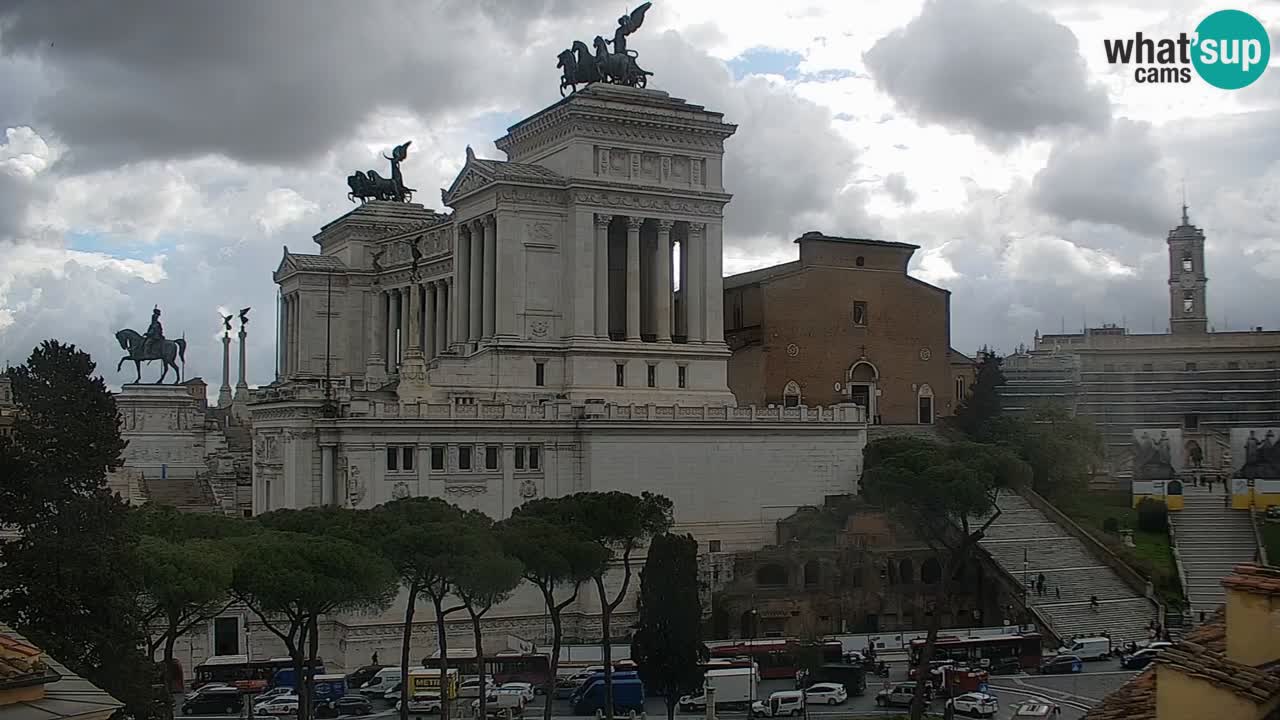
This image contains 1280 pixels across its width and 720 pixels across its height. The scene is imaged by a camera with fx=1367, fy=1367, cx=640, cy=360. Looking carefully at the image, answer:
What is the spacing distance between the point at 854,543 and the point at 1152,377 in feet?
162

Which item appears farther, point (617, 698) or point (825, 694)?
point (825, 694)

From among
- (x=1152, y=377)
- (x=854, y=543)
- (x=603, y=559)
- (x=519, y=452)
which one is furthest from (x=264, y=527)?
(x=1152, y=377)

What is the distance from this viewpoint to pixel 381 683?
4975 centimetres

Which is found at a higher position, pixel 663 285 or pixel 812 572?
pixel 663 285

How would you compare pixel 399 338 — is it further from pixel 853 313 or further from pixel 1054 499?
pixel 1054 499

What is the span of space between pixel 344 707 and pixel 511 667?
23.8ft

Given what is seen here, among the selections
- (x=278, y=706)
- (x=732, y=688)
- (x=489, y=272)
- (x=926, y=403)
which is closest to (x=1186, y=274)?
(x=926, y=403)

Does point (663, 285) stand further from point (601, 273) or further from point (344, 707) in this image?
point (344, 707)

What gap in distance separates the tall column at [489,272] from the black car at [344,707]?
23825 mm

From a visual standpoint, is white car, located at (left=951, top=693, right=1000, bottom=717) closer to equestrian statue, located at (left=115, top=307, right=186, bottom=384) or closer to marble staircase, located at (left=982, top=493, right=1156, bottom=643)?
marble staircase, located at (left=982, top=493, right=1156, bottom=643)

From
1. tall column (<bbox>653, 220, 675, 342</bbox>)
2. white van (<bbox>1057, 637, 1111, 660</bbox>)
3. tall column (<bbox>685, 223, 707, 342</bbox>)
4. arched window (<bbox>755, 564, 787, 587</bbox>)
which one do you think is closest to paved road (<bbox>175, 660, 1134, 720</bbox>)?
white van (<bbox>1057, 637, 1111, 660</bbox>)

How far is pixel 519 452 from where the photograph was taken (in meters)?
59.2

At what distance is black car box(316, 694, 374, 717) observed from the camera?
151ft

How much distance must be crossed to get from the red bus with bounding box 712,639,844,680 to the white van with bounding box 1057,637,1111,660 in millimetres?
9407
